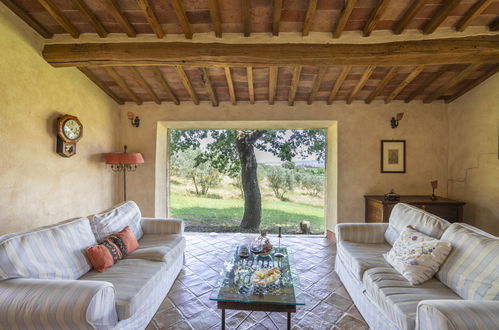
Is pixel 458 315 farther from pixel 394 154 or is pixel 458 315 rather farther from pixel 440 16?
pixel 394 154

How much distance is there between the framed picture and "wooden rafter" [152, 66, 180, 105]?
3818 millimetres

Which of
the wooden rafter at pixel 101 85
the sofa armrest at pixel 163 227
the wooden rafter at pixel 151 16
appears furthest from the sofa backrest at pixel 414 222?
the wooden rafter at pixel 101 85

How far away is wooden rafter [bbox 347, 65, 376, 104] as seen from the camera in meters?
3.45

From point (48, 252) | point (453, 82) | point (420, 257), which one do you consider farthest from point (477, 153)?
point (48, 252)

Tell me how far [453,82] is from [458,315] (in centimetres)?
372

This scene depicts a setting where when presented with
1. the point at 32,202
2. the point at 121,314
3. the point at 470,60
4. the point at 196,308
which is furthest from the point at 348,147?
the point at 32,202

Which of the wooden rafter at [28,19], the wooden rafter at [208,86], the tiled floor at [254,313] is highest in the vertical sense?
the wooden rafter at [28,19]

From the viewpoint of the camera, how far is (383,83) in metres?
3.72

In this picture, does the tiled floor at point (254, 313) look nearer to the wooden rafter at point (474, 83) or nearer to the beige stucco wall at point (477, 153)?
the beige stucco wall at point (477, 153)

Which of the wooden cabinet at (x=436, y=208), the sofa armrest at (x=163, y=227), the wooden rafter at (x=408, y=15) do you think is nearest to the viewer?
the wooden rafter at (x=408, y=15)

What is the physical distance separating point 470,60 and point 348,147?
1966mm

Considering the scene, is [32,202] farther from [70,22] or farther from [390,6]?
[390,6]

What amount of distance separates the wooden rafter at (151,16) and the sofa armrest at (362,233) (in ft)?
10.7

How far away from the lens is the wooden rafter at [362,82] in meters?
3.45
